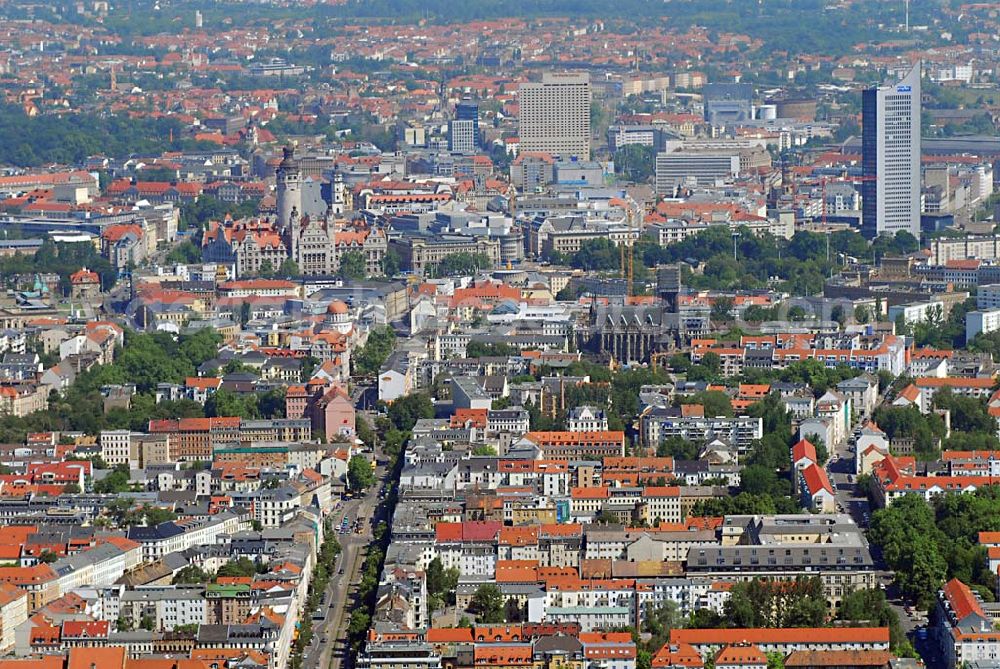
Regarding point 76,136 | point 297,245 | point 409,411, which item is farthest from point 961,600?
point 76,136

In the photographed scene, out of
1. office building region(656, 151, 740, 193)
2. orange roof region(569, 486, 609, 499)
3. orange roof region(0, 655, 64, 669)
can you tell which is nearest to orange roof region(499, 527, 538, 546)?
orange roof region(569, 486, 609, 499)

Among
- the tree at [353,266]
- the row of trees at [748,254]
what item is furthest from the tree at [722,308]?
the tree at [353,266]

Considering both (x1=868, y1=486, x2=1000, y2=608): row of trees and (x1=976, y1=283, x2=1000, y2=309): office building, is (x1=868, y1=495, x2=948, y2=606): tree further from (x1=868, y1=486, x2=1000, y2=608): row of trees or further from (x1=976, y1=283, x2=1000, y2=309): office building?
(x1=976, y1=283, x2=1000, y2=309): office building

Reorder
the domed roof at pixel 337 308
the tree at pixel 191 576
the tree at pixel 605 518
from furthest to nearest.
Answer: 1. the domed roof at pixel 337 308
2. the tree at pixel 605 518
3. the tree at pixel 191 576

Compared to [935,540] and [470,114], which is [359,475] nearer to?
[935,540]

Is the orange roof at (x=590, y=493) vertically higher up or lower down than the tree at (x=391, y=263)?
higher up

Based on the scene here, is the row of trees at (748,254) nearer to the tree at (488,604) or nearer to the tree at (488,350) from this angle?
the tree at (488,350)

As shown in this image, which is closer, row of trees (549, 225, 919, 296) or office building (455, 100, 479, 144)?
row of trees (549, 225, 919, 296)
